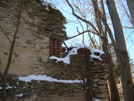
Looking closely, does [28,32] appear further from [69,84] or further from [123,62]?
[123,62]

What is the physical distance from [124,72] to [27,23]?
430 centimetres

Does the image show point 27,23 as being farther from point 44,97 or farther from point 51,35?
point 44,97

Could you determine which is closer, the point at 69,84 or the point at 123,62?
the point at 123,62

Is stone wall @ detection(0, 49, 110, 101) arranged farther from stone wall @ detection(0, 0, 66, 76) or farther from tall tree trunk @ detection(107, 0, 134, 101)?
tall tree trunk @ detection(107, 0, 134, 101)

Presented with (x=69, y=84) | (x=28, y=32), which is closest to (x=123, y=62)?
(x=69, y=84)

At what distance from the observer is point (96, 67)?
22.2 feet

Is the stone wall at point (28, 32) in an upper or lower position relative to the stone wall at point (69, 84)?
upper

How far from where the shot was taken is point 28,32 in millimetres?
6180

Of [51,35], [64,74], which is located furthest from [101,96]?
[51,35]

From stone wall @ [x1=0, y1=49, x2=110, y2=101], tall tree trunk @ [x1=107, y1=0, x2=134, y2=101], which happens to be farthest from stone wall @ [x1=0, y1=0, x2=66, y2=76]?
tall tree trunk @ [x1=107, y1=0, x2=134, y2=101]

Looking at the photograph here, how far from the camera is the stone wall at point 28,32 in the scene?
18.4 ft

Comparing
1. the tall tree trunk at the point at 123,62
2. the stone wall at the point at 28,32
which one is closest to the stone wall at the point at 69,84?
the stone wall at the point at 28,32

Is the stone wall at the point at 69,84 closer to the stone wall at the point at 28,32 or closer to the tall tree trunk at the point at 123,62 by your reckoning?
the stone wall at the point at 28,32

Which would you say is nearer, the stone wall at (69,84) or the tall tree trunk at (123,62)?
the tall tree trunk at (123,62)
